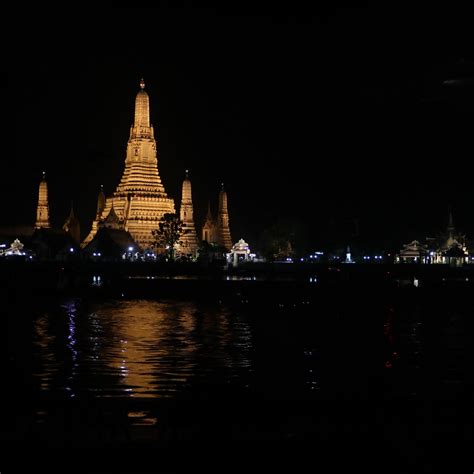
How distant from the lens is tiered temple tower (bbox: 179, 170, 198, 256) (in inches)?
4503

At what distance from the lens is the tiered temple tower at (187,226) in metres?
114

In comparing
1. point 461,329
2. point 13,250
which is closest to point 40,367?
point 461,329

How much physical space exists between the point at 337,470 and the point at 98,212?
114680 mm

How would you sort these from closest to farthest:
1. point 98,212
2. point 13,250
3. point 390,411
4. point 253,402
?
point 390,411 → point 253,402 → point 13,250 → point 98,212

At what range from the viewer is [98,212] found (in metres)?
125

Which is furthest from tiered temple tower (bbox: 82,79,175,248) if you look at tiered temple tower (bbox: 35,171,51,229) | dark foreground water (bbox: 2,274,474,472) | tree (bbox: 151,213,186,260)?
dark foreground water (bbox: 2,274,474,472)

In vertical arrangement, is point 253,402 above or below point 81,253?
below

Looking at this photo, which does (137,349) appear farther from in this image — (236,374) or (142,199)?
(142,199)

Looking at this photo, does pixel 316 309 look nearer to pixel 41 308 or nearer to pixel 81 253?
pixel 41 308

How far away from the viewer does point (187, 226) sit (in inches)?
Answer: 4596

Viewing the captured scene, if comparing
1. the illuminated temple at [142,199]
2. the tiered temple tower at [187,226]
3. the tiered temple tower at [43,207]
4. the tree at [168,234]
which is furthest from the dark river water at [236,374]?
the tiered temple tower at [43,207]

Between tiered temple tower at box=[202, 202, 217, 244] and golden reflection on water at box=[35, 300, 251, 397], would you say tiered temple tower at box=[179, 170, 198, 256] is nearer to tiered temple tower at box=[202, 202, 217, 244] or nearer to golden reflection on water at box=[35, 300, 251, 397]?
tiered temple tower at box=[202, 202, 217, 244]

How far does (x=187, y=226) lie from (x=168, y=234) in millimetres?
10299

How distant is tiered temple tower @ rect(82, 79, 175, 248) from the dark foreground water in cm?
6724
